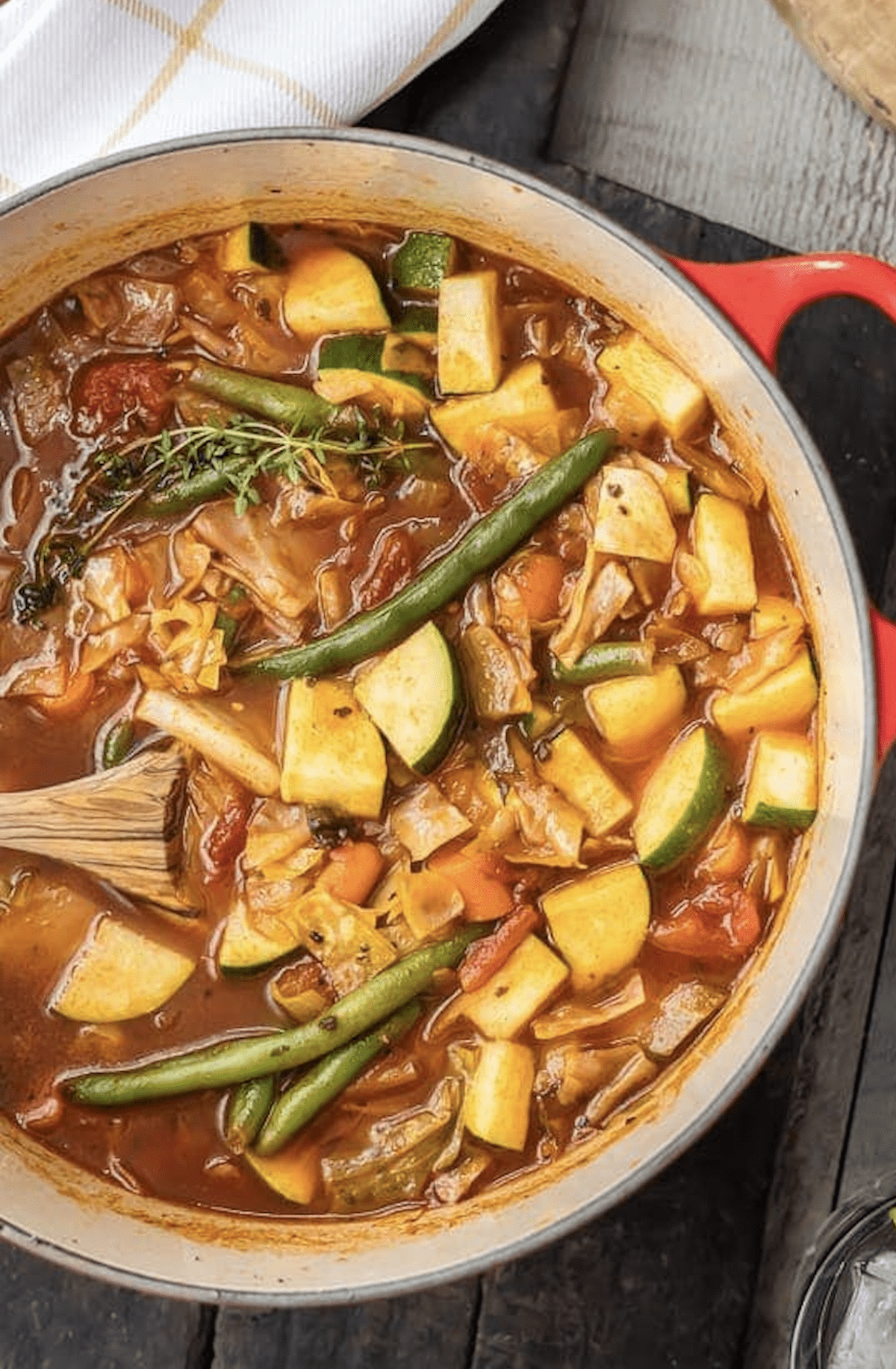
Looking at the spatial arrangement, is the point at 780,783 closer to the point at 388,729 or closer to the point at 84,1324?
the point at 388,729

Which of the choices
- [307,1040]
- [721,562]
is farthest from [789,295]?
[307,1040]

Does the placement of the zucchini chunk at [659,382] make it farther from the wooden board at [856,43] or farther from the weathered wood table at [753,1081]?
the wooden board at [856,43]

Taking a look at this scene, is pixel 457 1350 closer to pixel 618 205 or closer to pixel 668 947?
pixel 668 947

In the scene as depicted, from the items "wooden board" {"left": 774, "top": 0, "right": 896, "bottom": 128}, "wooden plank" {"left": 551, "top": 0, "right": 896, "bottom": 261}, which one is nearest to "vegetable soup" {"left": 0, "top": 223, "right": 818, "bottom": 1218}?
"wooden plank" {"left": 551, "top": 0, "right": 896, "bottom": 261}

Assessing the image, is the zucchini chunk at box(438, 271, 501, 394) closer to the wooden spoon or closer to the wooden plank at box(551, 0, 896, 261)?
the wooden plank at box(551, 0, 896, 261)

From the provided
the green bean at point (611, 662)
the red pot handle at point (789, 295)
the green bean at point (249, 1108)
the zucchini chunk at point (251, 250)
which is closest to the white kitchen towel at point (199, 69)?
the zucchini chunk at point (251, 250)

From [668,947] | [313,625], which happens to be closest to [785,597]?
[668,947]
